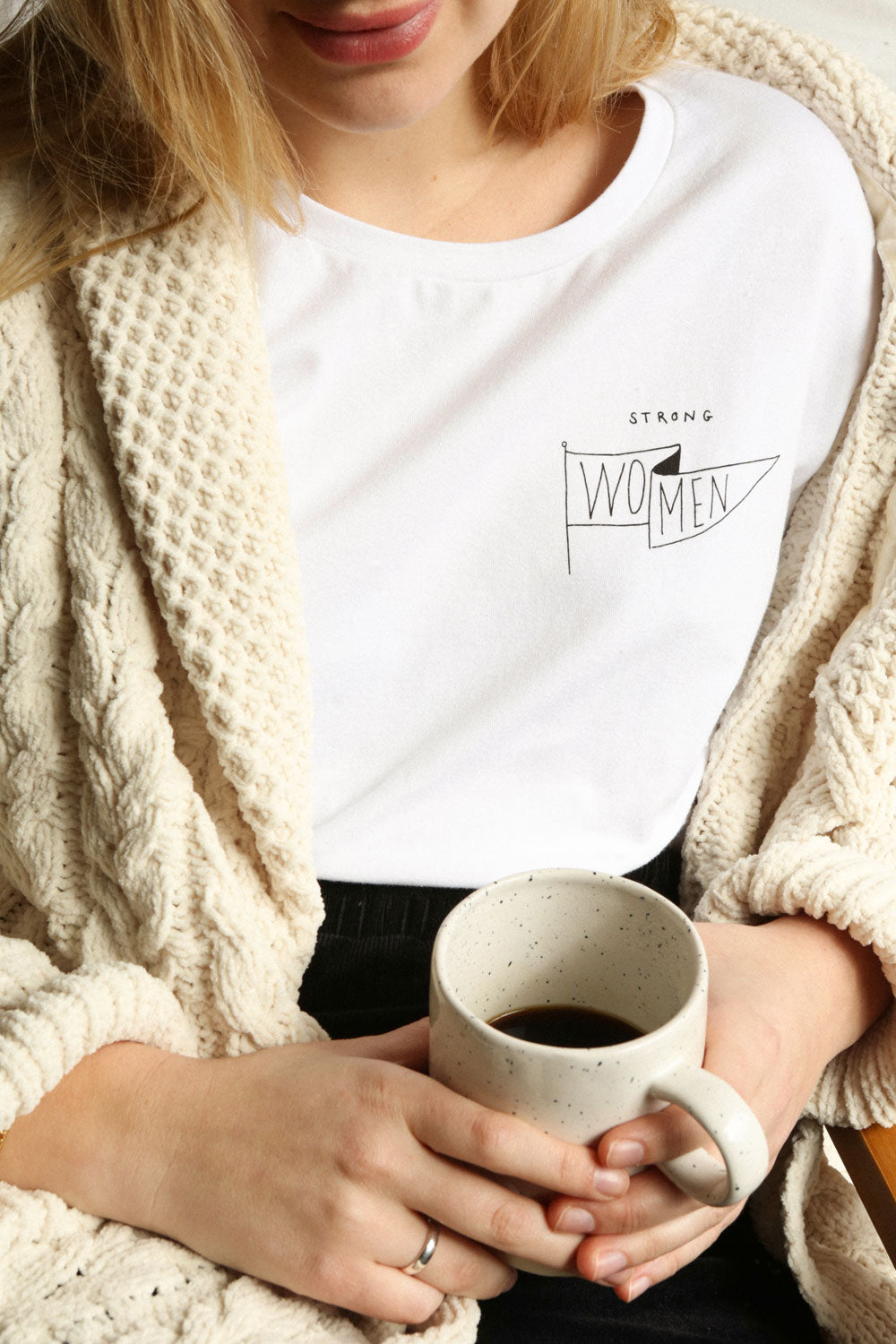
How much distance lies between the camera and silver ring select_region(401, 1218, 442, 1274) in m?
0.56

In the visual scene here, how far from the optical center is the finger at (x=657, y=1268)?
550 millimetres

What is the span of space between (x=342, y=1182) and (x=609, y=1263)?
126 mm

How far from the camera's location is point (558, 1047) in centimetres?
52

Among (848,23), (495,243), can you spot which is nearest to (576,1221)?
(495,243)

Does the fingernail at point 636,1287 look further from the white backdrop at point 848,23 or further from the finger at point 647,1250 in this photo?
the white backdrop at point 848,23

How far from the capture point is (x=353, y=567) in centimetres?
73

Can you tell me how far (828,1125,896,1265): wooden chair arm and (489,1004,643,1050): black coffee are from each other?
0.19 m

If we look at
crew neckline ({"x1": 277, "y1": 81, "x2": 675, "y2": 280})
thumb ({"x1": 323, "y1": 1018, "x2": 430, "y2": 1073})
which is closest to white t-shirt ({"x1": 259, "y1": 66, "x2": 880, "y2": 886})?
crew neckline ({"x1": 277, "y1": 81, "x2": 675, "y2": 280})

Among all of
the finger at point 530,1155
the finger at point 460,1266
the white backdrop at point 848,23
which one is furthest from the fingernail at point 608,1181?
the white backdrop at point 848,23

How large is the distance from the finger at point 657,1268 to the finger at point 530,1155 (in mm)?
75

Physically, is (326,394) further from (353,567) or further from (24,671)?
(24,671)

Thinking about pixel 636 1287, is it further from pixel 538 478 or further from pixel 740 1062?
pixel 538 478

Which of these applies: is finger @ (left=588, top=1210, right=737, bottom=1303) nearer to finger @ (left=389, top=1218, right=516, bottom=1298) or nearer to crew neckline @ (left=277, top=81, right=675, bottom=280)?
finger @ (left=389, top=1218, right=516, bottom=1298)

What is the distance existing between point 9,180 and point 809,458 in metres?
0.53
